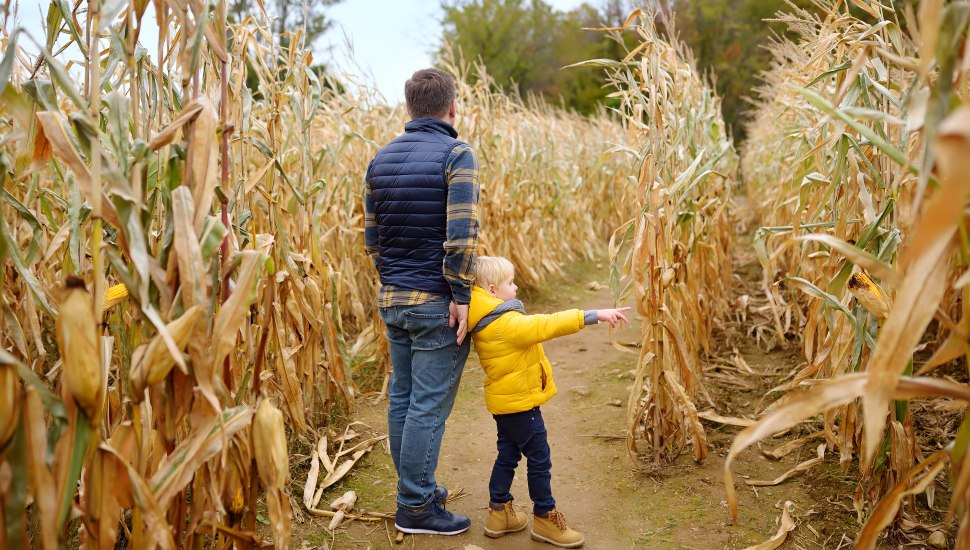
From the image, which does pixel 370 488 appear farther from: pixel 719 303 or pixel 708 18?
pixel 708 18

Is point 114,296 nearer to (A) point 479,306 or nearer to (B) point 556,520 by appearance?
(A) point 479,306

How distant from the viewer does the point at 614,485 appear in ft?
10.3

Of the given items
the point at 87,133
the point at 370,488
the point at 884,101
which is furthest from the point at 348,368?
the point at 884,101

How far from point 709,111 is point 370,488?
3.24 m

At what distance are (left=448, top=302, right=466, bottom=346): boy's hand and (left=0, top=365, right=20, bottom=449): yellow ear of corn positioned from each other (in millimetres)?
1463

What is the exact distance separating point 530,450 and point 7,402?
178cm

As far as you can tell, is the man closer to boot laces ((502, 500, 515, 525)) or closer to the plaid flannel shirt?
the plaid flannel shirt

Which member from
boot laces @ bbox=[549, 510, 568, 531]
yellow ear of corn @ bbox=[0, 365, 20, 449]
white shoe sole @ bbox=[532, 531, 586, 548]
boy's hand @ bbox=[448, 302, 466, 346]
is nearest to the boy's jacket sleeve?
boy's hand @ bbox=[448, 302, 466, 346]

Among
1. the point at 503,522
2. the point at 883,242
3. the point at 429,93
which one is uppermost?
the point at 429,93

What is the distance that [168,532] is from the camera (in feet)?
4.94

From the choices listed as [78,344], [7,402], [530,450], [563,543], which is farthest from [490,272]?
[7,402]

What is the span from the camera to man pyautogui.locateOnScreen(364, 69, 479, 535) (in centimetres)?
251

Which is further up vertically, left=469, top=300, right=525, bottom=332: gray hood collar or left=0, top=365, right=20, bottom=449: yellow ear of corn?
left=0, top=365, right=20, bottom=449: yellow ear of corn

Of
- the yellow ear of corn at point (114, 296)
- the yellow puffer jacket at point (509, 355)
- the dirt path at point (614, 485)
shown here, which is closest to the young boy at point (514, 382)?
the yellow puffer jacket at point (509, 355)
